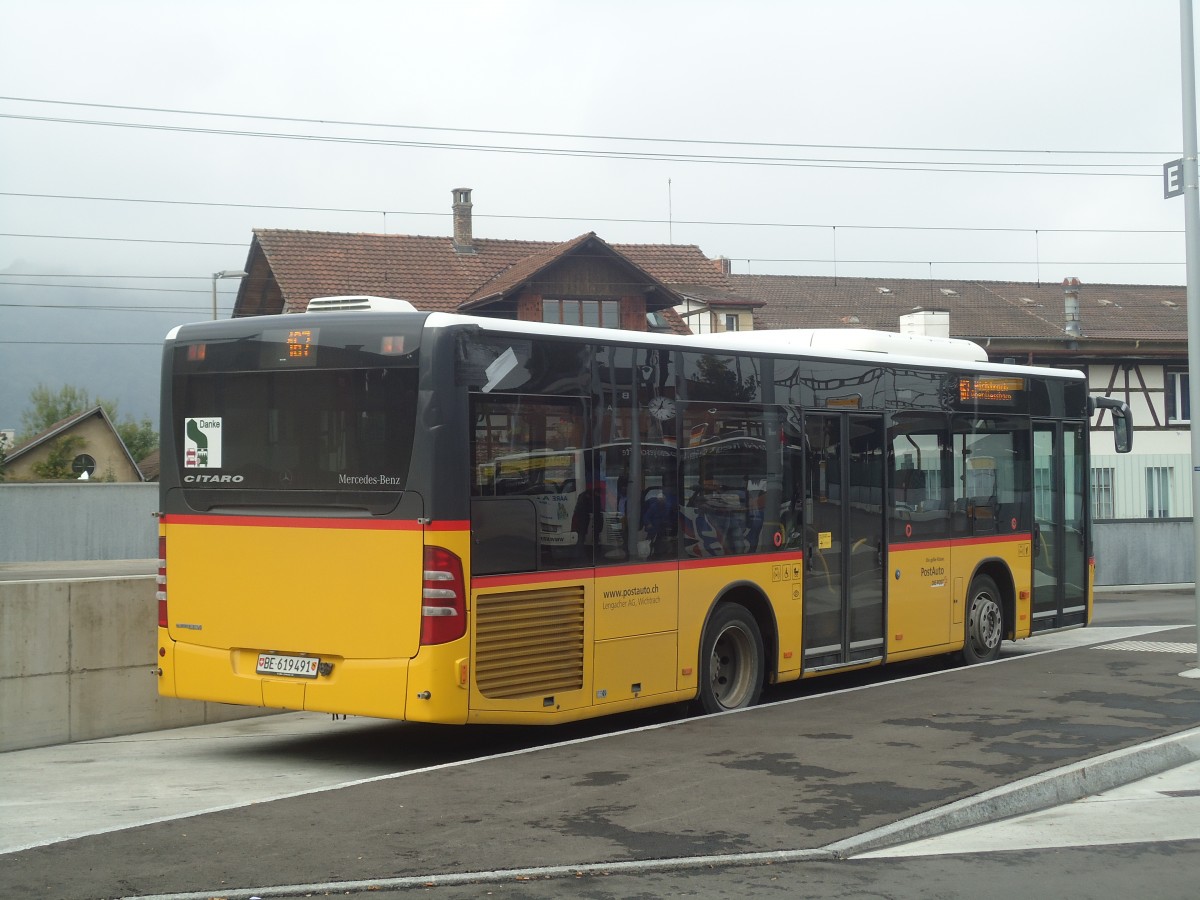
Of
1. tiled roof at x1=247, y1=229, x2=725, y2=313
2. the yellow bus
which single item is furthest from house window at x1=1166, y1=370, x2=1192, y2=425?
the yellow bus

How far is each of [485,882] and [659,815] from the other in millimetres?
1507

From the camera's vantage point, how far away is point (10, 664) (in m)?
11.2

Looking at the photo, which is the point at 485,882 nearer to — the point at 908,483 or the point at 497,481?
the point at 497,481

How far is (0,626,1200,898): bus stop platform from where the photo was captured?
22.6ft

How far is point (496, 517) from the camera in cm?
970

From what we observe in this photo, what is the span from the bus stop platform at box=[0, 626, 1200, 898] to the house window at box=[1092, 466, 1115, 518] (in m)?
20.8

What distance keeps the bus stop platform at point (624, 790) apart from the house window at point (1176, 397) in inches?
1446

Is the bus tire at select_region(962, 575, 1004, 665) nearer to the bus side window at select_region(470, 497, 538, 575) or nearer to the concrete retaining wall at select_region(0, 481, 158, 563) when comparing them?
the bus side window at select_region(470, 497, 538, 575)

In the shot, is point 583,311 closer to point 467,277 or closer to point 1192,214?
point 467,277

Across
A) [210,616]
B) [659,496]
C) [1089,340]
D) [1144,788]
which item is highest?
[1089,340]

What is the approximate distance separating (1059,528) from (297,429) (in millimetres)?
9822

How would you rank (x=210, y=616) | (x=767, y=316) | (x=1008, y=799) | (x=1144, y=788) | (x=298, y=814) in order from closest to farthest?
1. (x=298, y=814)
2. (x=1008, y=799)
3. (x=1144, y=788)
4. (x=210, y=616)
5. (x=767, y=316)

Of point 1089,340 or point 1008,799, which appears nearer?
point 1008,799

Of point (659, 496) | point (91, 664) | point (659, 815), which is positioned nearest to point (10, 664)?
point (91, 664)
